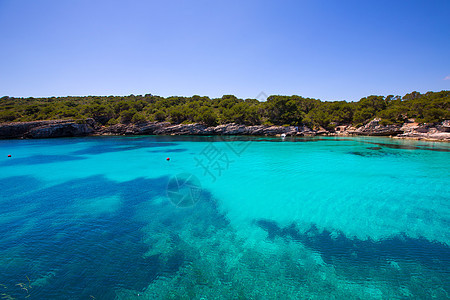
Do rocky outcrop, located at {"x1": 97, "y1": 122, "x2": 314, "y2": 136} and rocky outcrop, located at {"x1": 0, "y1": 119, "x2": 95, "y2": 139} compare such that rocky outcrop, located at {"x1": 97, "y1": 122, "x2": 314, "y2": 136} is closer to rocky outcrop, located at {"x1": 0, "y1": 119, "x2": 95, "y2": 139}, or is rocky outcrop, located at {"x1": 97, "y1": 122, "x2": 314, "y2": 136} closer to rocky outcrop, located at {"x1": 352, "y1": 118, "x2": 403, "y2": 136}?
rocky outcrop, located at {"x1": 0, "y1": 119, "x2": 95, "y2": 139}

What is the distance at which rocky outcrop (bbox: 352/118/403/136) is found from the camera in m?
38.9

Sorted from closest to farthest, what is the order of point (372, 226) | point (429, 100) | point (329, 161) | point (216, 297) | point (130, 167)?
1. point (216, 297)
2. point (372, 226)
3. point (130, 167)
4. point (329, 161)
5. point (429, 100)

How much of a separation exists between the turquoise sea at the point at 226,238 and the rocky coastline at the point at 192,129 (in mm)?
31722

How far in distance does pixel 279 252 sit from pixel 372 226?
3.88 m

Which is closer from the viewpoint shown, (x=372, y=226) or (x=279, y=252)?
(x=279, y=252)

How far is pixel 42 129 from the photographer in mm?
42125

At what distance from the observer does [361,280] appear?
4.51 metres

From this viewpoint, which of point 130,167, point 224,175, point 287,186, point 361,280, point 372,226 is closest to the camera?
point 361,280

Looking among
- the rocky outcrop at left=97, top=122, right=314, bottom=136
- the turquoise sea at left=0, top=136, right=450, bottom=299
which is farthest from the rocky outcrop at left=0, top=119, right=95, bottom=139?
the turquoise sea at left=0, top=136, right=450, bottom=299

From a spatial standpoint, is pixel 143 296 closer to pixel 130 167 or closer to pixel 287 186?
pixel 287 186

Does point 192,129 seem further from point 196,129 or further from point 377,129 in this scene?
point 377,129

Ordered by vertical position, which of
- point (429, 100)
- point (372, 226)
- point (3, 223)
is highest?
point (429, 100)

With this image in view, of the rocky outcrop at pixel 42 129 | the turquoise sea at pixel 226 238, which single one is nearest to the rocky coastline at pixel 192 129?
the rocky outcrop at pixel 42 129

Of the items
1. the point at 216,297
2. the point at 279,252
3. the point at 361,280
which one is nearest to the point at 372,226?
the point at 361,280
